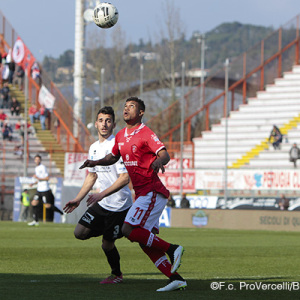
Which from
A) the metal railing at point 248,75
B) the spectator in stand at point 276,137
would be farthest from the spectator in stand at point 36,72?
the spectator in stand at point 276,137

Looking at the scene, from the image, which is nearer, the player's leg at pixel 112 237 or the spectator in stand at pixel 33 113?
the player's leg at pixel 112 237

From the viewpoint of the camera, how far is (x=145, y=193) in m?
9.78

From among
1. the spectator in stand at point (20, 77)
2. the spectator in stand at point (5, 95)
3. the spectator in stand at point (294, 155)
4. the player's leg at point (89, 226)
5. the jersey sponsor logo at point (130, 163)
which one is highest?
the spectator in stand at point (20, 77)

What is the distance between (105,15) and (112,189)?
321 inches

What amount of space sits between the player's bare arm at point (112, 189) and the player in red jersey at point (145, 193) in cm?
66

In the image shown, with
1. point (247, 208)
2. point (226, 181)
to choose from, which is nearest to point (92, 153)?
point (247, 208)

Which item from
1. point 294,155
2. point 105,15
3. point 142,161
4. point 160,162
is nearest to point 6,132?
point 294,155

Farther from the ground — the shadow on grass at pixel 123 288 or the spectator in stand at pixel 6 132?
the spectator in stand at pixel 6 132

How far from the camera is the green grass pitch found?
9.27 meters

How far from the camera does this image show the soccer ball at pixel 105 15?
58.3 ft

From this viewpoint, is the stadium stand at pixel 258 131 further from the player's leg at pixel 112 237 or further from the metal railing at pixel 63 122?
the player's leg at pixel 112 237

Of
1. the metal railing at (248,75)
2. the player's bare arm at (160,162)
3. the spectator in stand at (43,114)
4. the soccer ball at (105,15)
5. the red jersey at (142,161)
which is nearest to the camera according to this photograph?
the player's bare arm at (160,162)

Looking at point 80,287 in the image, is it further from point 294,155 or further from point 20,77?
point 20,77

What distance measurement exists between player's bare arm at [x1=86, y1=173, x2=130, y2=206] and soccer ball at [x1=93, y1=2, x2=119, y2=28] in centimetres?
760
